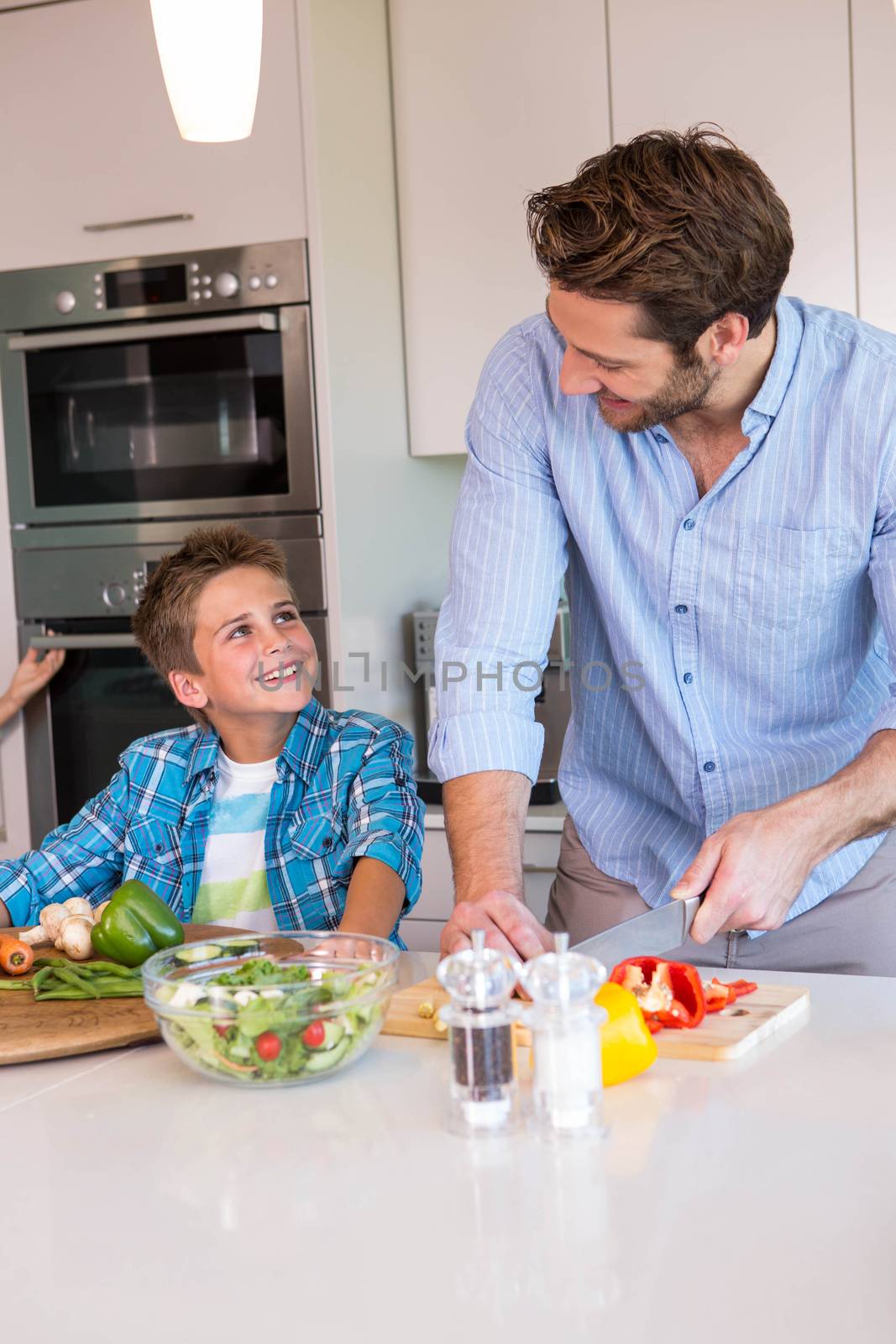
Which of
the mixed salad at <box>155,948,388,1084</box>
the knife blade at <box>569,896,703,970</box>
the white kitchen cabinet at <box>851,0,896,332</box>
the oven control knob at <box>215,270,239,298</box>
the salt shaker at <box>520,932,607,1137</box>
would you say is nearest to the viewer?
the salt shaker at <box>520,932,607,1137</box>

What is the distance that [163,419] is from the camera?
279 cm

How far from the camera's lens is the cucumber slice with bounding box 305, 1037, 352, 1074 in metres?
1.11

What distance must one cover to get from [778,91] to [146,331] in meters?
1.25

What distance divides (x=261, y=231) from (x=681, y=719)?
1.45 meters

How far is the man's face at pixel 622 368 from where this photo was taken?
4.73 feet

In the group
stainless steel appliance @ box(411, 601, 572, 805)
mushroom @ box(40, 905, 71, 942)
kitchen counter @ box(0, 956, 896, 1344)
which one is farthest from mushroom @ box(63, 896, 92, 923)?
stainless steel appliance @ box(411, 601, 572, 805)

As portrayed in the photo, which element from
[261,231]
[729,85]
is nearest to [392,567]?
[261,231]

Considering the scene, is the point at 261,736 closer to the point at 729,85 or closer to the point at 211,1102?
the point at 211,1102

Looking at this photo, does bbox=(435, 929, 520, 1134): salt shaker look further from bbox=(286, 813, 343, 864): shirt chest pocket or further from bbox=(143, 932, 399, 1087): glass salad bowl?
bbox=(286, 813, 343, 864): shirt chest pocket

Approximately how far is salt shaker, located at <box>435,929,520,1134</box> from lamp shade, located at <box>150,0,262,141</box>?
0.85 metres

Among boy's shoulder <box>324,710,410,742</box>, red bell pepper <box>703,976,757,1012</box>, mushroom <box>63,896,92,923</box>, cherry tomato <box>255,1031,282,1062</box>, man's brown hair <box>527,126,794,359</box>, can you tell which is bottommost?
red bell pepper <box>703,976,757,1012</box>

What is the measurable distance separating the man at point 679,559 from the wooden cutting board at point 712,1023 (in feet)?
0.50

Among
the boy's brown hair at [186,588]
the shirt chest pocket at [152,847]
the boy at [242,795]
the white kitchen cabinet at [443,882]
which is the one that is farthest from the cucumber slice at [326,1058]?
the white kitchen cabinet at [443,882]

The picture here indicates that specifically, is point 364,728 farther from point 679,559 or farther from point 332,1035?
point 332,1035
